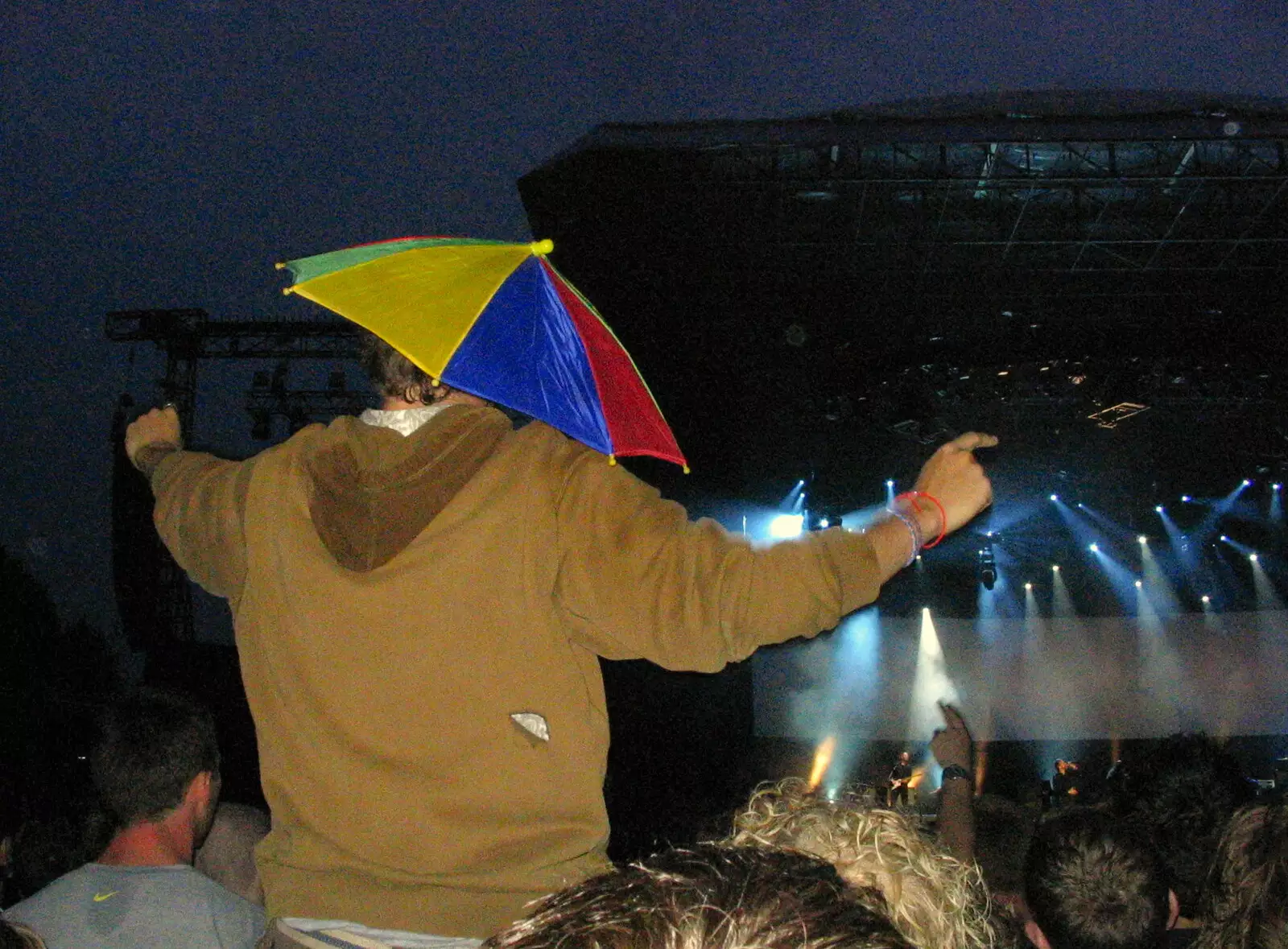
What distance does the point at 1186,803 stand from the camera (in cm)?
276

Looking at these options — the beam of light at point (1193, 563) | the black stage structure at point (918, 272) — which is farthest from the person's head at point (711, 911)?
the beam of light at point (1193, 563)

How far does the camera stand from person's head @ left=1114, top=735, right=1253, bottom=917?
272 centimetres

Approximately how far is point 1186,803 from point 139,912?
2.30m

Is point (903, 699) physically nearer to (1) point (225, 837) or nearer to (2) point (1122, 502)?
(2) point (1122, 502)

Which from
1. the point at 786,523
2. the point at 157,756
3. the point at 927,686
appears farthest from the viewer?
the point at 927,686

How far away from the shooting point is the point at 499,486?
162 cm

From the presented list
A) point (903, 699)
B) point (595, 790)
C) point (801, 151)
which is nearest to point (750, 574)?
point (595, 790)

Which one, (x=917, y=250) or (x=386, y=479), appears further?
(x=917, y=250)

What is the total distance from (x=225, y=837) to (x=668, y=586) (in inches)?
72.8

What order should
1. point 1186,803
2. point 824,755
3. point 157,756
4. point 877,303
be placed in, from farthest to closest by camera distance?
point 824,755 → point 877,303 → point 1186,803 → point 157,756

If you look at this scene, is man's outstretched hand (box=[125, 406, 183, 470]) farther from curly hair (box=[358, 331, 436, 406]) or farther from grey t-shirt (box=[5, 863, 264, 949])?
grey t-shirt (box=[5, 863, 264, 949])

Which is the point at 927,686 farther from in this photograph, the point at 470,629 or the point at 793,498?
the point at 470,629

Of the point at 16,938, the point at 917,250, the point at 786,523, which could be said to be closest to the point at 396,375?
the point at 16,938

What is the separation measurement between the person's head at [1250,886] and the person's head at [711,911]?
1.24m
